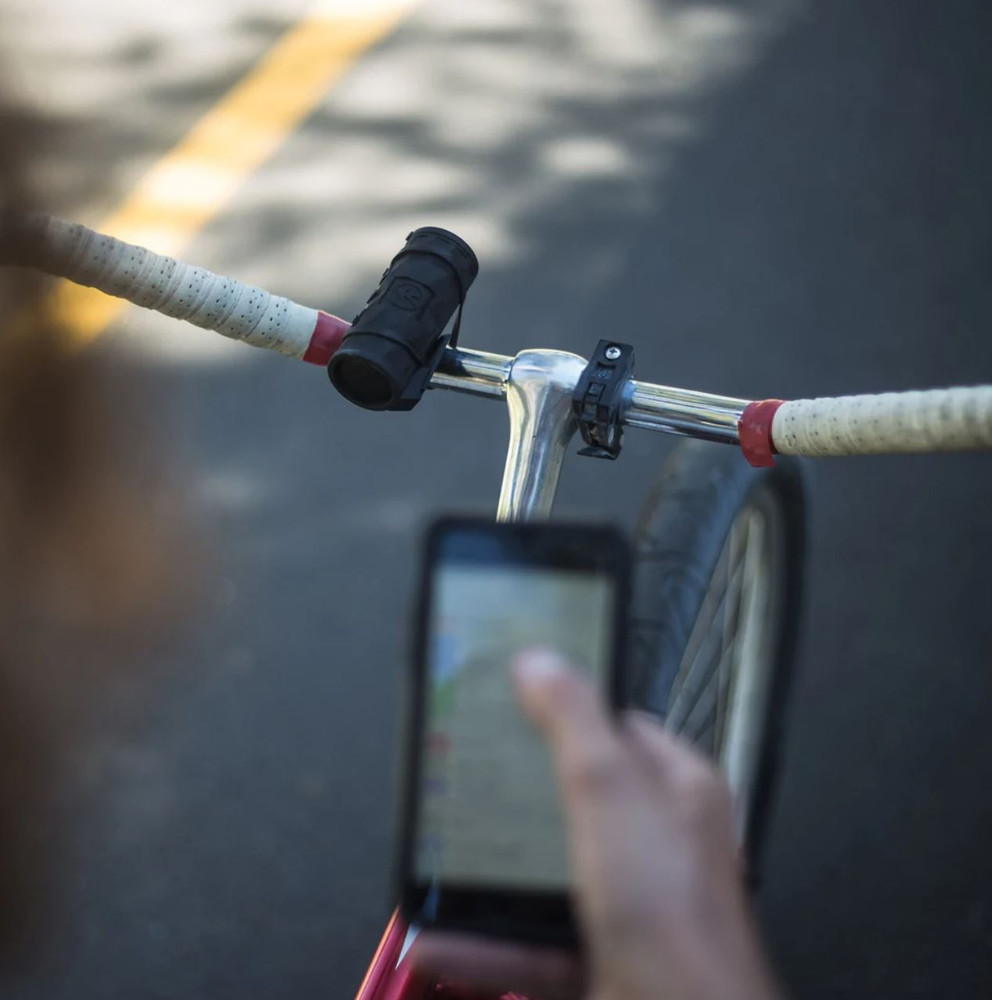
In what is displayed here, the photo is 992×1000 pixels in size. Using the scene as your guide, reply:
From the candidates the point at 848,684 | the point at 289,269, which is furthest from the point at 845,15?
the point at 848,684

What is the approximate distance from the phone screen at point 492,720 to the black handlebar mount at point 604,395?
293 mm

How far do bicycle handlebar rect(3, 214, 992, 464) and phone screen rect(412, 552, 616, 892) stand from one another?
29 cm

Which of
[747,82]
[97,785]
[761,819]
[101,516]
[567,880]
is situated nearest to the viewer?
[567,880]

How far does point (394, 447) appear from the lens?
201 cm

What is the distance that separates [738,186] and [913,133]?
12.9 inches

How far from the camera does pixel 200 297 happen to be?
0.86 metres

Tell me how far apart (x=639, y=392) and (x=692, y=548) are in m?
0.24

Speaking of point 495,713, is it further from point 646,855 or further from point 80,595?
point 80,595

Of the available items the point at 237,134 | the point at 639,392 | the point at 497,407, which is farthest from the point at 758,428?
the point at 237,134

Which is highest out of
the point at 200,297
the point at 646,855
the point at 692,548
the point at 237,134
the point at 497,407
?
the point at 237,134

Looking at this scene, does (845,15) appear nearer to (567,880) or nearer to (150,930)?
(150,930)

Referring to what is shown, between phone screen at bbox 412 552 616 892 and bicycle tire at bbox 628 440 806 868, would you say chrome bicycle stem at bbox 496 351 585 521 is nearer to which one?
bicycle tire at bbox 628 440 806 868

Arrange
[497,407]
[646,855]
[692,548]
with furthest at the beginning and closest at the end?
[497,407] < [692,548] < [646,855]

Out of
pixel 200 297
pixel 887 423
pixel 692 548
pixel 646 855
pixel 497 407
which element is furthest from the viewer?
pixel 497 407
